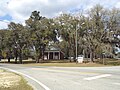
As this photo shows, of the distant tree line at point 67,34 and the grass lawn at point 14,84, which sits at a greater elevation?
the distant tree line at point 67,34

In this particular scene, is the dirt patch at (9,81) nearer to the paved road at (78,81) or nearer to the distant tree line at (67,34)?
the paved road at (78,81)

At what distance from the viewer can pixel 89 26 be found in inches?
2199

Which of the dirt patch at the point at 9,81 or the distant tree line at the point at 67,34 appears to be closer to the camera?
the dirt patch at the point at 9,81

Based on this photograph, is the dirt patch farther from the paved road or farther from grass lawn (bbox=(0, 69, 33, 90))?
the paved road

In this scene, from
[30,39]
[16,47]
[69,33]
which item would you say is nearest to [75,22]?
[69,33]

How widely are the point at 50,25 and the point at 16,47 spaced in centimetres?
1211

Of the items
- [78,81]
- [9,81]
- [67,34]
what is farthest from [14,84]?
[67,34]

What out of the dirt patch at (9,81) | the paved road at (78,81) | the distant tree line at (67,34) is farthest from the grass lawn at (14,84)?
the distant tree line at (67,34)

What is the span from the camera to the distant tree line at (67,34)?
54438mm

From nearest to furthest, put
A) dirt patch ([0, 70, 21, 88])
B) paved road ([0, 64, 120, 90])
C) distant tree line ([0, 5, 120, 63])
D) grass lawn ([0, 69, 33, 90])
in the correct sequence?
paved road ([0, 64, 120, 90]) < grass lawn ([0, 69, 33, 90]) < dirt patch ([0, 70, 21, 88]) < distant tree line ([0, 5, 120, 63])

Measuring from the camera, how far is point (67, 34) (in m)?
64.5

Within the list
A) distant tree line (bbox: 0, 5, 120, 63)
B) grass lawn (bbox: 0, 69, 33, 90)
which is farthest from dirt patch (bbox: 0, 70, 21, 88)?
distant tree line (bbox: 0, 5, 120, 63)

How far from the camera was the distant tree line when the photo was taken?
54.4 metres

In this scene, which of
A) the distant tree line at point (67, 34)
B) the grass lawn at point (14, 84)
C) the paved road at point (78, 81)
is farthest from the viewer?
the distant tree line at point (67, 34)
